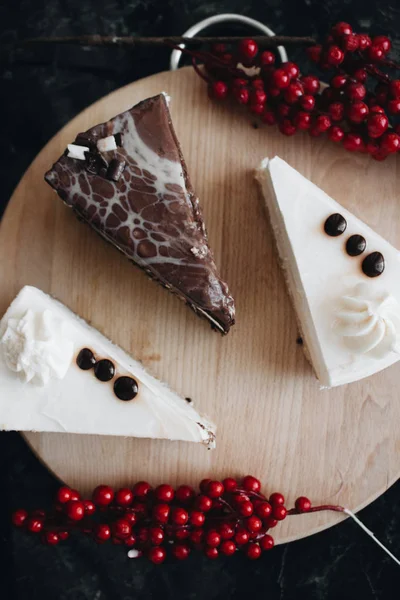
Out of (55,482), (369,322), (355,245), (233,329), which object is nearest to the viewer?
(369,322)

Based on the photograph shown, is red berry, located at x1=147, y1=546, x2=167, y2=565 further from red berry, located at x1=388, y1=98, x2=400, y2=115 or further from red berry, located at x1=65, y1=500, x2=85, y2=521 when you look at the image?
red berry, located at x1=388, y1=98, x2=400, y2=115

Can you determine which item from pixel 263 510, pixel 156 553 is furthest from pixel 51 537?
pixel 263 510

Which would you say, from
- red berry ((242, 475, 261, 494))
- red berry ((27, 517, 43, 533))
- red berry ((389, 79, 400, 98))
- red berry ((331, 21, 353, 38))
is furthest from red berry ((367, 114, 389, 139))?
red berry ((27, 517, 43, 533))

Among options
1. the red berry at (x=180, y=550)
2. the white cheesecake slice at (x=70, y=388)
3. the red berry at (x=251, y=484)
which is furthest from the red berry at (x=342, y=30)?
the red berry at (x=180, y=550)

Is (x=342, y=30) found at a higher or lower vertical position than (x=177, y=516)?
higher

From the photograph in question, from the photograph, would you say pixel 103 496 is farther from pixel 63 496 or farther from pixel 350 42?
pixel 350 42

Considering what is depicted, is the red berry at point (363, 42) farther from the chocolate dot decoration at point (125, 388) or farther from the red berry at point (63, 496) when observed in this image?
the red berry at point (63, 496)

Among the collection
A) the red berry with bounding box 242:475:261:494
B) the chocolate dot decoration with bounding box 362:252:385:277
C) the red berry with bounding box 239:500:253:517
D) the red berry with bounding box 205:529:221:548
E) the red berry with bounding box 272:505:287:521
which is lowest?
the red berry with bounding box 205:529:221:548
